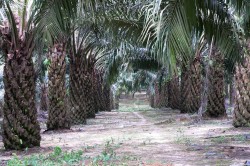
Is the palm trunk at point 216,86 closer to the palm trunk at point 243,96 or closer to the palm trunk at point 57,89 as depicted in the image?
the palm trunk at point 243,96

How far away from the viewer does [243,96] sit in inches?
446

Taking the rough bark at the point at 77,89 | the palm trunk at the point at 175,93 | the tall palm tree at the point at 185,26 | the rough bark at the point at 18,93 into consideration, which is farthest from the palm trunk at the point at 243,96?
the palm trunk at the point at 175,93

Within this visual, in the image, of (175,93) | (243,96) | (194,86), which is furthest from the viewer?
(175,93)

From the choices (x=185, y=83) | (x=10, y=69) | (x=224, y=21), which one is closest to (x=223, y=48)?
(x=224, y=21)

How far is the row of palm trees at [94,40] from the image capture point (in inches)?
244

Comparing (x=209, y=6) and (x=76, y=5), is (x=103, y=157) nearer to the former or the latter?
(x=76, y=5)

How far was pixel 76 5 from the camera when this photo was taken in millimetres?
6602

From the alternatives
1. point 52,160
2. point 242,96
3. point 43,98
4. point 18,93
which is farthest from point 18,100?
point 43,98

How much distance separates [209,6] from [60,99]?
713 cm

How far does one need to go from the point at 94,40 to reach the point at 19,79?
696 cm

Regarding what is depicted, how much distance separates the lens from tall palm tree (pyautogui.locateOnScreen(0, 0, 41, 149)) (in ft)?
28.5

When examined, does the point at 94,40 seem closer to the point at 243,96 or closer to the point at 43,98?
the point at 243,96

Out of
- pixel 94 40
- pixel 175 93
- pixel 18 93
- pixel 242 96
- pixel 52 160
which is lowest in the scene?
pixel 52 160

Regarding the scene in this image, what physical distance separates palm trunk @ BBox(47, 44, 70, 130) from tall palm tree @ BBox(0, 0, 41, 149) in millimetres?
4044
